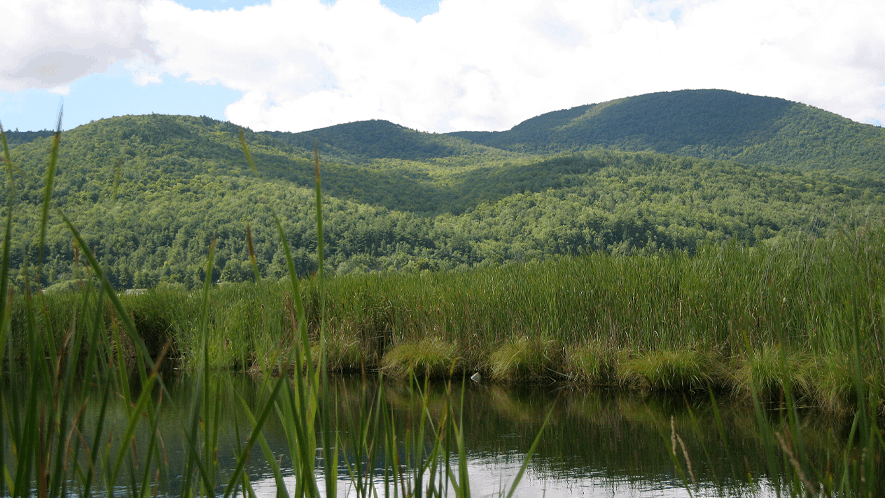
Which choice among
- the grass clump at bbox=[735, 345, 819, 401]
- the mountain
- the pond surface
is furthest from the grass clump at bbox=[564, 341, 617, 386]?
the mountain

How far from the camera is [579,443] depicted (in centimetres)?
611

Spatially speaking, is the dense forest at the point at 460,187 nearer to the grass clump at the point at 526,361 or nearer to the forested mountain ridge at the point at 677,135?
the forested mountain ridge at the point at 677,135

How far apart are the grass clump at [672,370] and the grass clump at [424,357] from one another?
2714 mm

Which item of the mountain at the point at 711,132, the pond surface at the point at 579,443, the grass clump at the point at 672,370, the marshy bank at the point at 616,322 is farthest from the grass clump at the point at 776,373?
the mountain at the point at 711,132

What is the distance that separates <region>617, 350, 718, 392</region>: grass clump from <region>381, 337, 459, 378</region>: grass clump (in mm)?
2714

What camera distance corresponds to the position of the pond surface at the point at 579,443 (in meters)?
4.84

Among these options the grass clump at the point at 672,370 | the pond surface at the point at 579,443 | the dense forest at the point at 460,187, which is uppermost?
the dense forest at the point at 460,187

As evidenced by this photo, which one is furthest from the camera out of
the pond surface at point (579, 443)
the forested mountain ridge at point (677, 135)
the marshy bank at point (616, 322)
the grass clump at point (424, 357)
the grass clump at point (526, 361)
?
the forested mountain ridge at point (677, 135)

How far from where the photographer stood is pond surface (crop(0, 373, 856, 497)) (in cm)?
484

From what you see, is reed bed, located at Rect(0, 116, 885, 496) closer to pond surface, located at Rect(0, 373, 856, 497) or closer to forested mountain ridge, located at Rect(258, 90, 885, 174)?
pond surface, located at Rect(0, 373, 856, 497)

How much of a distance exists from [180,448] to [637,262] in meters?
6.89

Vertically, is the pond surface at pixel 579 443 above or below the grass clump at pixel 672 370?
below

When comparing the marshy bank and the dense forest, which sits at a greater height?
the dense forest

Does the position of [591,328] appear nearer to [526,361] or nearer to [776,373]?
[526,361]
